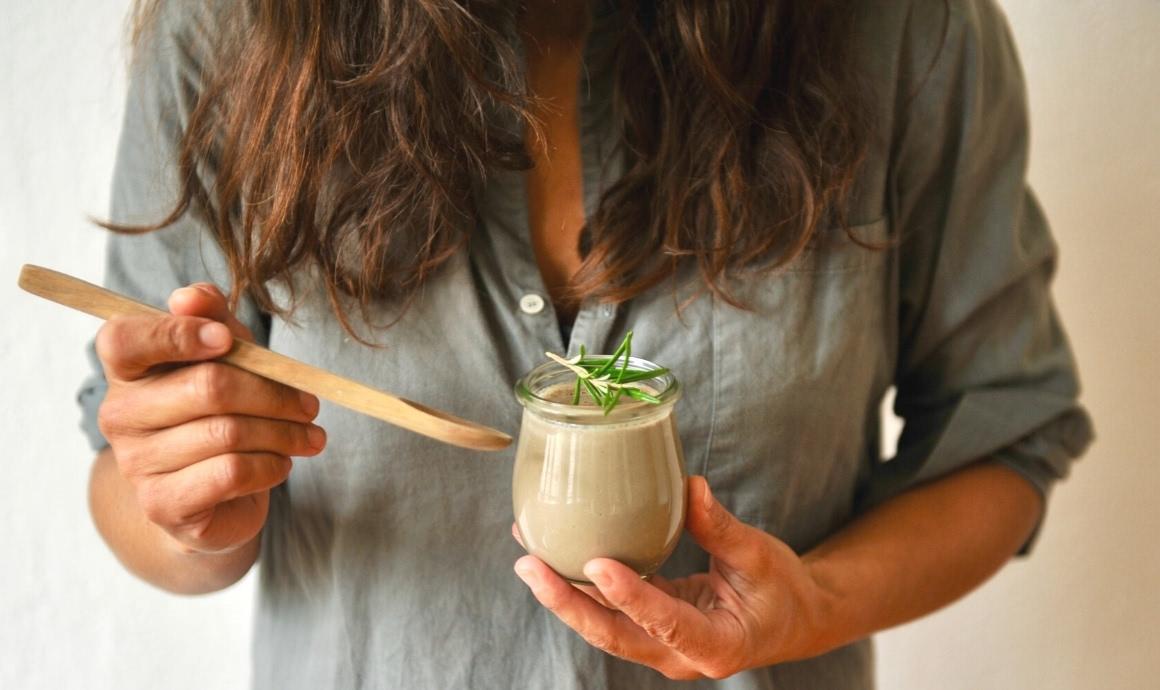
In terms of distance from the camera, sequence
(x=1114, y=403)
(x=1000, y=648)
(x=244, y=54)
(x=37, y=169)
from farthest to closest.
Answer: (x=1000, y=648) → (x=1114, y=403) → (x=37, y=169) → (x=244, y=54)

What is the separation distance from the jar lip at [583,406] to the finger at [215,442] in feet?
0.55

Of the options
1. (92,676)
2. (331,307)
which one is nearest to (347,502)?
(331,307)

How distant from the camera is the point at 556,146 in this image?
0.89 meters

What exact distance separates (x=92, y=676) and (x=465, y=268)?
3.30 ft

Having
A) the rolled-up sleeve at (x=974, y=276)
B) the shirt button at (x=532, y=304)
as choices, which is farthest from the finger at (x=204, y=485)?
the rolled-up sleeve at (x=974, y=276)

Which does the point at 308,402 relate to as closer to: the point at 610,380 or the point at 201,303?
the point at 201,303

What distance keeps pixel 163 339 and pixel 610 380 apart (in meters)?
0.30

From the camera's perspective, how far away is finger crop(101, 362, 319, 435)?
68 cm

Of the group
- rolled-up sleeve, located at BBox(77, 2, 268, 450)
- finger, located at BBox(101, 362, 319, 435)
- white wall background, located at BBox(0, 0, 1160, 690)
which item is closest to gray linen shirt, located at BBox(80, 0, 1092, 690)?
rolled-up sleeve, located at BBox(77, 2, 268, 450)

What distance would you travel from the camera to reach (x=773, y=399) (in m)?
0.83

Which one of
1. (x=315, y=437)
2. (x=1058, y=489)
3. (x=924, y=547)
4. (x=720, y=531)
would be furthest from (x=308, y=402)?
(x=1058, y=489)

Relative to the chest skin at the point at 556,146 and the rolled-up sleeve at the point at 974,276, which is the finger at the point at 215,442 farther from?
the rolled-up sleeve at the point at 974,276

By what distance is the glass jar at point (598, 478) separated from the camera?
654 millimetres

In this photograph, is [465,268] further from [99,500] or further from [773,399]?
[99,500]
